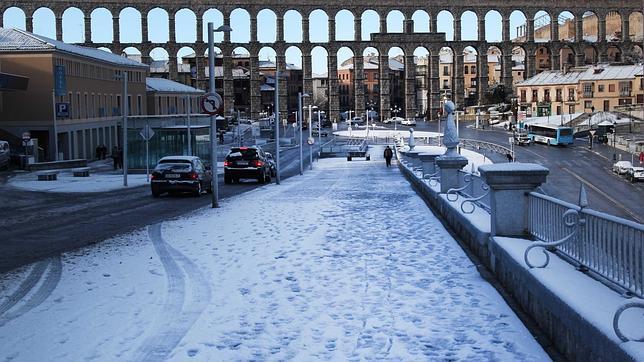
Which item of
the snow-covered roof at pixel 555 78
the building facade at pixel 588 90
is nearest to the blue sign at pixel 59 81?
the building facade at pixel 588 90

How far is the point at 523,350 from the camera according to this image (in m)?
7.71

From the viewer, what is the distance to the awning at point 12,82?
52625 millimetres

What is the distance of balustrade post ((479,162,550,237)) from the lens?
36.4 feet

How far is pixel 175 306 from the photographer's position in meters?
9.72

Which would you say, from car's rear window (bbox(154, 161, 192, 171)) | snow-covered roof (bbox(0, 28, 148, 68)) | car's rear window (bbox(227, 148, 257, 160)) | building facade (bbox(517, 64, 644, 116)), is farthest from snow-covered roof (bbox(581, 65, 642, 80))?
car's rear window (bbox(154, 161, 192, 171))

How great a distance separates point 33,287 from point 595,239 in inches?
269

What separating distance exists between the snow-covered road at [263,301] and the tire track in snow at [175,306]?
2 centimetres

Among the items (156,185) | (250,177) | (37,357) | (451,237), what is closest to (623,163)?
(250,177)

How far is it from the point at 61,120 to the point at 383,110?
9047 centimetres

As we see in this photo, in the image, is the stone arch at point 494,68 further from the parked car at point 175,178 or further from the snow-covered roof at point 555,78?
the parked car at point 175,178

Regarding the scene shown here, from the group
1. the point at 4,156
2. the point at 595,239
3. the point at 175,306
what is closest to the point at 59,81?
the point at 4,156

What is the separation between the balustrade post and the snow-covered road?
0.83 metres

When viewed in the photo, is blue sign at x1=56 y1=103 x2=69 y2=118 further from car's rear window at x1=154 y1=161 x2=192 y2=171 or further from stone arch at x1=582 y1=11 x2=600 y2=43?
stone arch at x1=582 y1=11 x2=600 y2=43

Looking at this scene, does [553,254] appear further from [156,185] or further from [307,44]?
[307,44]
